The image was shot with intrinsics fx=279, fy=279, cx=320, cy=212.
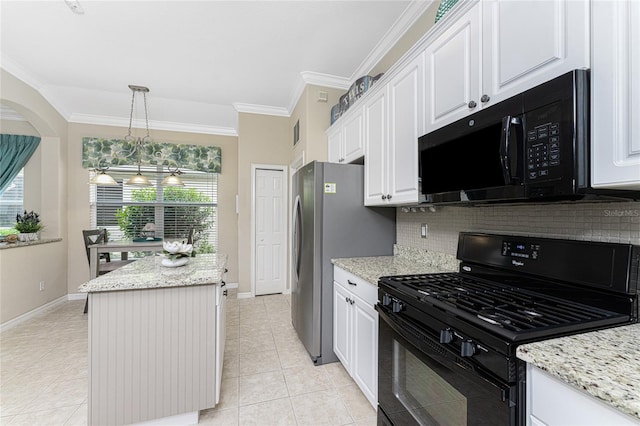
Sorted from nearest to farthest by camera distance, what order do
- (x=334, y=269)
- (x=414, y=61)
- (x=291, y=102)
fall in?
(x=414, y=61) → (x=334, y=269) → (x=291, y=102)

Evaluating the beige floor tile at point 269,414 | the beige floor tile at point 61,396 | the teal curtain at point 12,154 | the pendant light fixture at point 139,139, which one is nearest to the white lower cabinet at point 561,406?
the beige floor tile at point 269,414

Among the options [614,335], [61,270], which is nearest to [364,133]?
[614,335]

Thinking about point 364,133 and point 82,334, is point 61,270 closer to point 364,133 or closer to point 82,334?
point 82,334

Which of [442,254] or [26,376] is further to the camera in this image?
[26,376]

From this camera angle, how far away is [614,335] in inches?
34.0

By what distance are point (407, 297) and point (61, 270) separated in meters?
5.29

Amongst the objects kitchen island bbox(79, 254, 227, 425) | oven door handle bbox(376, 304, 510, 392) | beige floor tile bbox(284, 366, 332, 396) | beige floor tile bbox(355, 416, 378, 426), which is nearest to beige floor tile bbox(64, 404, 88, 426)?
kitchen island bbox(79, 254, 227, 425)

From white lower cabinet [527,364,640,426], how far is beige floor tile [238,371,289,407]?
5.59ft

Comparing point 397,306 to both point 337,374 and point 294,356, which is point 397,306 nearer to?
point 337,374

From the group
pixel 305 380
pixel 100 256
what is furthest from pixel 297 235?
pixel 100 256

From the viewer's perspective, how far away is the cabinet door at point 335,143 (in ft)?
10.1

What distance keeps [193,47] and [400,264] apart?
2960 mm

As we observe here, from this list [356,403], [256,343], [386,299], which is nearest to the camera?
[386,299]

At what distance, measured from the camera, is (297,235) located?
287 cm
